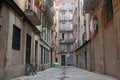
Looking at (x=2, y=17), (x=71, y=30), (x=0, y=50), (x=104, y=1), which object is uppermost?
(x=71, y=30)

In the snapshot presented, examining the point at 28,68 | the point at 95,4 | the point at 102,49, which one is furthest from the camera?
the point at 95,4

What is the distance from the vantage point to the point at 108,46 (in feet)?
54.5

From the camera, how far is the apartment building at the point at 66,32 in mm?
64125

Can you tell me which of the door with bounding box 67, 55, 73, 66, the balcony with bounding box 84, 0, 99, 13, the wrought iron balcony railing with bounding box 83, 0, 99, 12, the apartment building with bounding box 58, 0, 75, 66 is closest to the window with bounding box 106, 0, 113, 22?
the balcony with bounding box 84, 0, 99, 13

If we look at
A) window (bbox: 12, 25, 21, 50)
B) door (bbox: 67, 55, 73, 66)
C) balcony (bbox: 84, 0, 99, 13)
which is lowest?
door (bbox: 67, 55, 73, 66)

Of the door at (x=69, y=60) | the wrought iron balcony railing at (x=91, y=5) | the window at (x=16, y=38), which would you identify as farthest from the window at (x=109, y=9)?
the door at (x=69, y=60)

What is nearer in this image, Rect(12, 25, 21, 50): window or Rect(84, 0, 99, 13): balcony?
Rect(12, 25, 21, 50): window

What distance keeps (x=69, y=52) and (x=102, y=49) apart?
150ft

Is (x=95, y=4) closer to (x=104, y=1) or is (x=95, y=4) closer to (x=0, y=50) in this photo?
(x=104, y=1)

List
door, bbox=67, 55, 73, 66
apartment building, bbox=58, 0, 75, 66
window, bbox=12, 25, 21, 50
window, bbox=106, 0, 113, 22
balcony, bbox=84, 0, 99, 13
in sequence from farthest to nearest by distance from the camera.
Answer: apartment building, bbox=58, 0, 75, 66, door, bbox=67, 55, 73, 66, balcony, bbox=84, 0, 99, 13, window, bbox=106, 0, 113, 22, window, bbox=12, 25, 21, 50

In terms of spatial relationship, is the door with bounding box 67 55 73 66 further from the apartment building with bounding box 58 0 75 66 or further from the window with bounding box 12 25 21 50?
the window with bounding box 12 25 21 50

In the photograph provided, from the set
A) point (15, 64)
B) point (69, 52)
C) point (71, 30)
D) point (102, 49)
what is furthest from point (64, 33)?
point (15, 64)

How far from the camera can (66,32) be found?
220 feet

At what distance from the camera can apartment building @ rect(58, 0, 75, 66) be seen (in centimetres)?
6412
